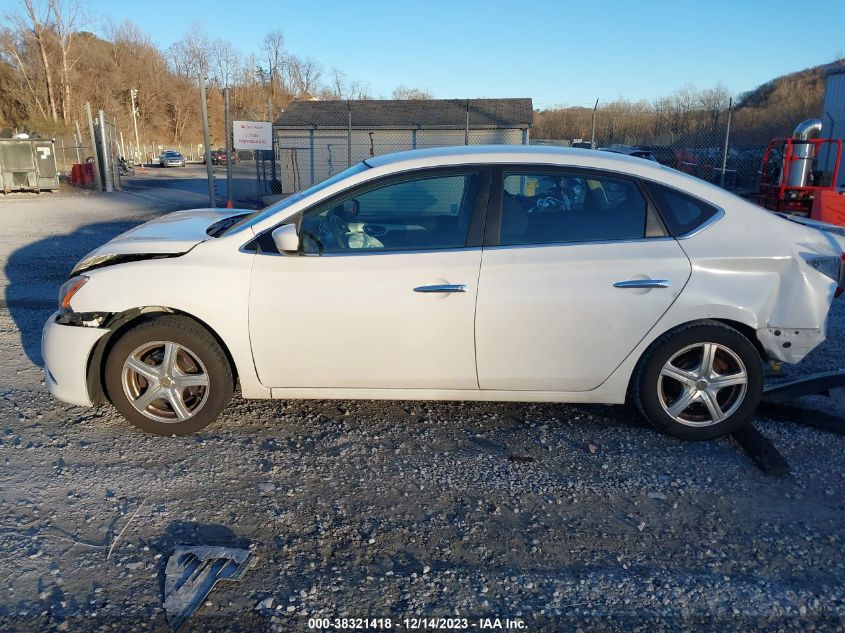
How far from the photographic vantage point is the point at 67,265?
9.41 metres

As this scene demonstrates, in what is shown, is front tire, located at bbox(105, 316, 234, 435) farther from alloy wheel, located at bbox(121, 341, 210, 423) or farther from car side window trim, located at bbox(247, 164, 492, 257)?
car side window trim, located at bbox(247, 164, 492, 257)

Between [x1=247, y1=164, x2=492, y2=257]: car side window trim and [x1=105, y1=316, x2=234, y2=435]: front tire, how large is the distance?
0.64 metres

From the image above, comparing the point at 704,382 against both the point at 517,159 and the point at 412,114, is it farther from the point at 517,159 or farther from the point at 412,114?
the point at 412,114

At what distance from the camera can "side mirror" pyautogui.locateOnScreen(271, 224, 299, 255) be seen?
374 cm

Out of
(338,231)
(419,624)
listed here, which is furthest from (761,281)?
(419,624)

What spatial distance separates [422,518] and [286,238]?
172 centimetres

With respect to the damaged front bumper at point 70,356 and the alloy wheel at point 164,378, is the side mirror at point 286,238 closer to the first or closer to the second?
the alloy wheel at point 164,378

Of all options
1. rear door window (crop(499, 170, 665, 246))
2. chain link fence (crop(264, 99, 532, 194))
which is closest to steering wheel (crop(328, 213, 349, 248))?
rear door window (crop(499, 170, 665, 246))

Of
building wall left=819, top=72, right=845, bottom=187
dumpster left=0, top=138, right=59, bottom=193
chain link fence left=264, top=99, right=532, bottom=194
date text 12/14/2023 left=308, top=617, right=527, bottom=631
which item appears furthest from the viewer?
dumpster left=0, top=138, right=59, bottom=193

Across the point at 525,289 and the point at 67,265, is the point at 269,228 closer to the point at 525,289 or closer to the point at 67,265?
the point at 525,289

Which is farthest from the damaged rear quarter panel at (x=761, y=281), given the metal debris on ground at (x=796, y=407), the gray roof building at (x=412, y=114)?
the gray roof building at (x=412, y=114)

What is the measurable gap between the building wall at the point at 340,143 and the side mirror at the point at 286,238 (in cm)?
2083

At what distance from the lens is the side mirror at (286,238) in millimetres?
3736

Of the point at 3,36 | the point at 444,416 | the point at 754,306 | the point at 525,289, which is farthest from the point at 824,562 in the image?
the point at 3,36
